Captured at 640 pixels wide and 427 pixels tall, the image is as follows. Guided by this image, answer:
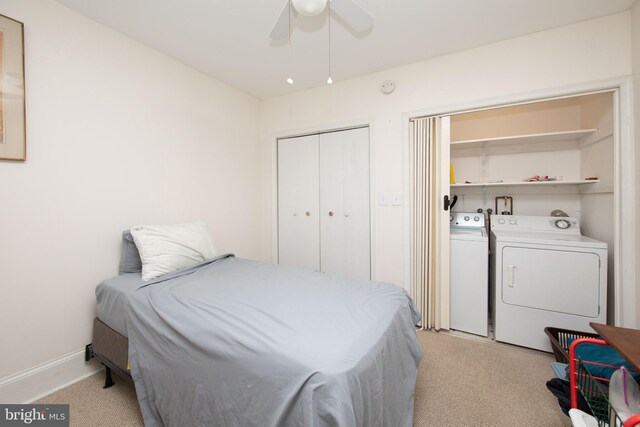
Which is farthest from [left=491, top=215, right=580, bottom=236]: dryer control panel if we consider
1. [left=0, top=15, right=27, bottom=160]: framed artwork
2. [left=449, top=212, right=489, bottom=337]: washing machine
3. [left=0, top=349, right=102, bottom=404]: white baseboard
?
[left=0, top=15, right=27, bottom=160]: framed artwork

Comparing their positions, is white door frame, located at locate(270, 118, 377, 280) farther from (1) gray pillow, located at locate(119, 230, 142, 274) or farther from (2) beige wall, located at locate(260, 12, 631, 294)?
(1) gray pillow, located at locate(119, 230, 142, 274)

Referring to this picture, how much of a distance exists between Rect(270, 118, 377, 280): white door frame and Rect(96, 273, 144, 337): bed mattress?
164 cm

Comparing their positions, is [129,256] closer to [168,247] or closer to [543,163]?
[168,247]

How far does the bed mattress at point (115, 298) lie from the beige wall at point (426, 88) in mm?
1712

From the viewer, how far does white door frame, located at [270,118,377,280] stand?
2629mm

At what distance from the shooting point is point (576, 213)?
98.0 inches

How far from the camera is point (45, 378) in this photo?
161cm

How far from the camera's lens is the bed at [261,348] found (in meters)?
0.87

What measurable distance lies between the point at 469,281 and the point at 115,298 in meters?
2.76

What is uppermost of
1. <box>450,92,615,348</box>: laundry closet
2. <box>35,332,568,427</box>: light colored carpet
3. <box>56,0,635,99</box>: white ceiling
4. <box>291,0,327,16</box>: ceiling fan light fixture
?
<box>56,0,635,99</box>: white ceiling

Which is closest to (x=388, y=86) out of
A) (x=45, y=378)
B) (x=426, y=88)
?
(x=426, y=88)

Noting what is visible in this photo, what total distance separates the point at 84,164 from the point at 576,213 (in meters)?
4.20

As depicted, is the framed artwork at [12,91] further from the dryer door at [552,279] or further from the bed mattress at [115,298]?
the dryer door at [552,279]

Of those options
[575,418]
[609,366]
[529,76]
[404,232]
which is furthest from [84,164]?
[529,76]
